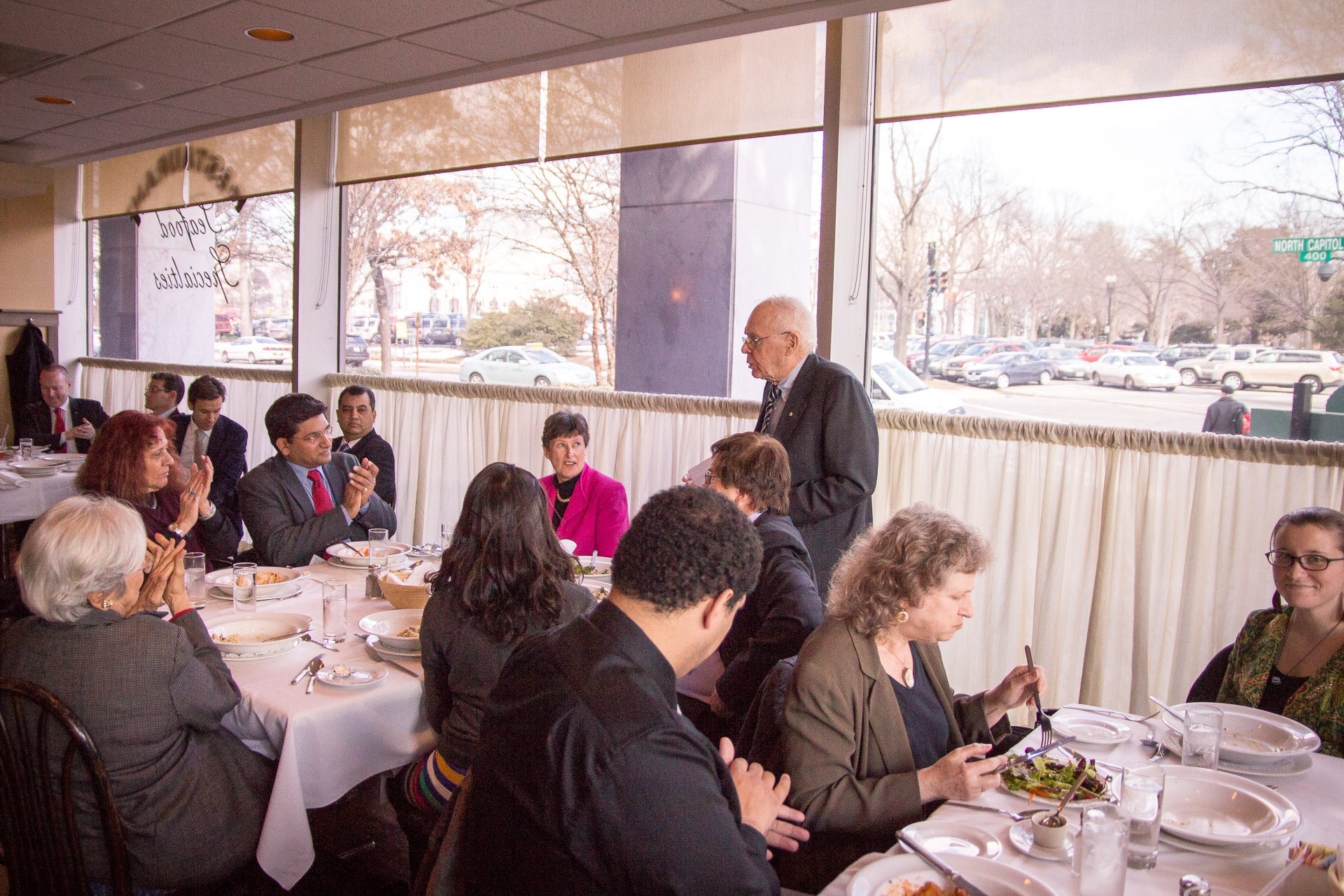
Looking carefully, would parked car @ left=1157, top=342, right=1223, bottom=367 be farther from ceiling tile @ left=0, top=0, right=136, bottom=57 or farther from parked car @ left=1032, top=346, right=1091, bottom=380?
ceiling tile @ left=0, top=0, right=136, bottom=57

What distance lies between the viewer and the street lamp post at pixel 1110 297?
555cm

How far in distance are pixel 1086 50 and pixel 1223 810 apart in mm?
2921

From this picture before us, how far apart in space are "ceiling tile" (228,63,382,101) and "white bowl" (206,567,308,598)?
264 centimetres

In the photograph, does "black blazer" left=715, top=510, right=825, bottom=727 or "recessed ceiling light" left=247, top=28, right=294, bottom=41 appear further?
"recessed ceiling light" left=247, top=28, right=294, bottom=41

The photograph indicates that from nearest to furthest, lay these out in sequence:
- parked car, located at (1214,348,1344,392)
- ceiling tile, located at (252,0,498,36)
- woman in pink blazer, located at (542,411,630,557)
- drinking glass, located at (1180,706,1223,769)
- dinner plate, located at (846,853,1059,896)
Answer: dinner plate, located at (846,853,1059,896) → drinking glass, located at (1180,706,1223,769) → ceiling tile, located at (252,0,498,36) → parked car, located at (1214,348,1344,392) → woman in pink blazer, located at (542,411,630,557)

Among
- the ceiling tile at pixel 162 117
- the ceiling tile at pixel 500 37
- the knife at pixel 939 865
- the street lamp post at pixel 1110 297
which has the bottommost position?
the knife at pixel 939 865

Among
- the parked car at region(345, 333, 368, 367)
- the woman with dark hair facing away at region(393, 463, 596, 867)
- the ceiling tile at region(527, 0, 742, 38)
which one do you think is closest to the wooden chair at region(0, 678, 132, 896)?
the woman with dark hair facing away at region(393, 463, 596, 867)

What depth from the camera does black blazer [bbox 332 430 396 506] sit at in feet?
15.8

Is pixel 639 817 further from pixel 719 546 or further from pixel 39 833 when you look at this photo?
pixel 39 833

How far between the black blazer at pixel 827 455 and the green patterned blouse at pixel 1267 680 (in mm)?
1261

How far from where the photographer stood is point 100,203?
8.69m

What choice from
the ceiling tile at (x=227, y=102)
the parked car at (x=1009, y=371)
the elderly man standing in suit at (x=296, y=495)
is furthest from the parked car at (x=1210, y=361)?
the ceiling tile at (x=227, y=102)

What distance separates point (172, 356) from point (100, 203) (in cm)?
153

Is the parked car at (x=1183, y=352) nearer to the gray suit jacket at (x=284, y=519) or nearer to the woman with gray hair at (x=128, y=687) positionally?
the gray suit jacket at (x=284, y=519)
